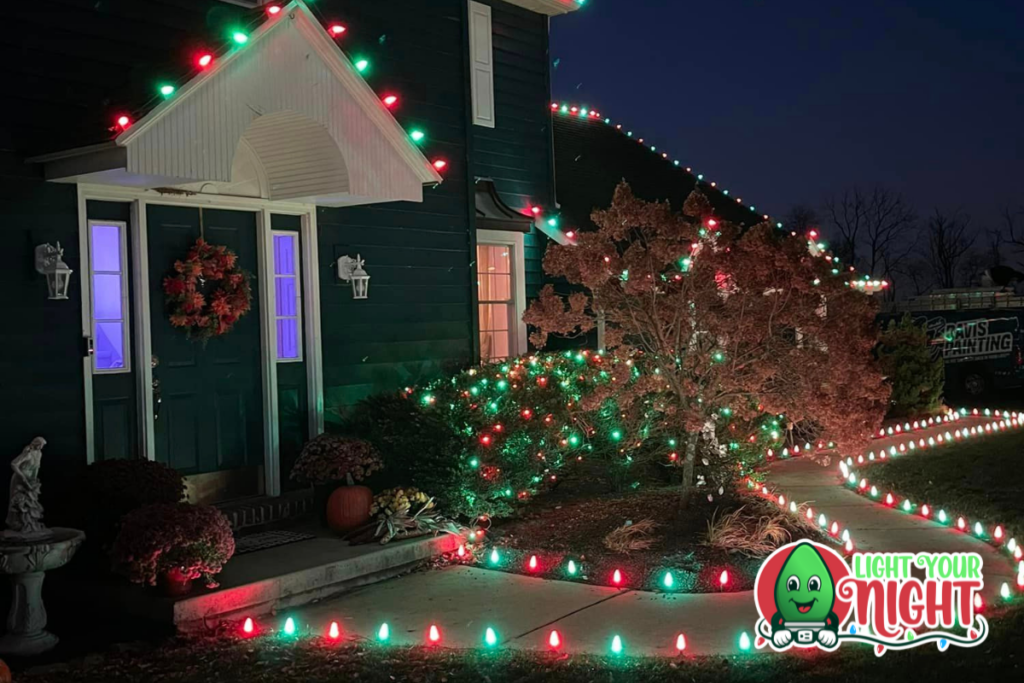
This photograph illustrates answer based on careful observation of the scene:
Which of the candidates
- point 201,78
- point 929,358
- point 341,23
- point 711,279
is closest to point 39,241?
point 201,78

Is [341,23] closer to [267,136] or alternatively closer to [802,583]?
[267,136]

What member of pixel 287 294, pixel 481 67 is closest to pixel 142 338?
pixel 287 294

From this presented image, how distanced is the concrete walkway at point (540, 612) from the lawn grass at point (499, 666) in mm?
242

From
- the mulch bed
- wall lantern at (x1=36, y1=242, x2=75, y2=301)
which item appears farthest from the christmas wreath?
the mulch bed

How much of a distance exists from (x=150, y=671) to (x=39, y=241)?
3.07 m

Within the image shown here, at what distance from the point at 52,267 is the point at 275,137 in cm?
201

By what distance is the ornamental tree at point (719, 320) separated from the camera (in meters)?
7.37

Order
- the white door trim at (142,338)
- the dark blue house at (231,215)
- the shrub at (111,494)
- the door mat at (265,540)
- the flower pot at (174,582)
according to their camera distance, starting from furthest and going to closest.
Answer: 1. the white door trim at (142,338)
2. the door mat at (265,540)
3. the dark blue house at (231,215)
4. the shrub at (111,494)
5. the flower pot at (174,582)

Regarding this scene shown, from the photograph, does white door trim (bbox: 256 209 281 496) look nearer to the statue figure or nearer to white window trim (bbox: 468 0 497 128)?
the statue figure

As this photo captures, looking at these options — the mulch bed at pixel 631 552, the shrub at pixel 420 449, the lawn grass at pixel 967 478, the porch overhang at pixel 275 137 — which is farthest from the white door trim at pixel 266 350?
the lawn grass at pixel 967 478

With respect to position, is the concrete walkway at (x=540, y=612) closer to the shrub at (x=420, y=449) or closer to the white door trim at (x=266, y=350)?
the shrub at (x=420, y=449)

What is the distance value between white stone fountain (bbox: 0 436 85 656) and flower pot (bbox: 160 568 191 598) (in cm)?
52

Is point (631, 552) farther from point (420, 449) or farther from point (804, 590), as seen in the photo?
point (804, 590)

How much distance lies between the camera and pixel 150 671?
5363mm
